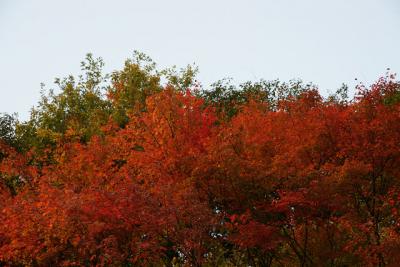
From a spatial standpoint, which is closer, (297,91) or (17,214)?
(17,214)

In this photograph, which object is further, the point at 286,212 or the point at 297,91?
the point at 297,91

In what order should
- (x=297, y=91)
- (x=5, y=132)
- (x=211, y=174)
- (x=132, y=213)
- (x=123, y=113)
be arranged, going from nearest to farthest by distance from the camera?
1. (x=132, y=213)
2. (x=211, y=174)
3. (x=123, y=113)
4. (x=5, y=132)
5. (x=297, y=91)

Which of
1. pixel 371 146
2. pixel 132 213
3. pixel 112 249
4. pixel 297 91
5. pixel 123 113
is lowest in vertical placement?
pixel 112 249

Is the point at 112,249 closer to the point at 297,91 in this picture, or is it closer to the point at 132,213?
the point at 132,213

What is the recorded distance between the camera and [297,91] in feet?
196

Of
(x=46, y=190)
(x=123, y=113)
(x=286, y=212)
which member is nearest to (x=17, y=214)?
(x=46, y=190)

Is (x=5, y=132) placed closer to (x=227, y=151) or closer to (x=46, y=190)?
(x=46, y=190)

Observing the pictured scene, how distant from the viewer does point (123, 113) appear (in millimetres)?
41812

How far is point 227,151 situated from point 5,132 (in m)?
40.3

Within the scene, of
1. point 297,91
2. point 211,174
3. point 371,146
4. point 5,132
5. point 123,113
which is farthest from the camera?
point 297,91

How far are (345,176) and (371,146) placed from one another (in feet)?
8.16

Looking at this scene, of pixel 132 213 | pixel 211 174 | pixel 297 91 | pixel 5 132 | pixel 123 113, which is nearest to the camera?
pixel 132 213

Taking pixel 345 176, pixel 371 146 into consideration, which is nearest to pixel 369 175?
pixel 371 146

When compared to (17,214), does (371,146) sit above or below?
above
